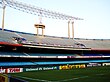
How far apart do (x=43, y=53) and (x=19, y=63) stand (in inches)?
438

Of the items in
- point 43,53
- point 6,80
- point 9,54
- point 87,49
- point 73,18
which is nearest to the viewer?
point 6,80

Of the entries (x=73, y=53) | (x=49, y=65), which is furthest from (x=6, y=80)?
(x=73, y=53)

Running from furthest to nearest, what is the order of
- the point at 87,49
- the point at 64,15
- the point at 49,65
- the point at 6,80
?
the point at 64,15
the point at 87,49
the point at 49,65
the point at 6,80

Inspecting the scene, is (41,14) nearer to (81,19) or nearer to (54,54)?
(54,54)

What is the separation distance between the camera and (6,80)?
13164mm

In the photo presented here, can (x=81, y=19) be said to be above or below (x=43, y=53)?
above

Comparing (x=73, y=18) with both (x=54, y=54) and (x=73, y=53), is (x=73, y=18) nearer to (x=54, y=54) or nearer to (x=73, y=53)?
(x=73, y=53)

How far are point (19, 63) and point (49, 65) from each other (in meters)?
9.64

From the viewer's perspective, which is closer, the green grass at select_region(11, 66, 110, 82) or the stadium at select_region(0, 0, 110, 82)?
the green grass at select_region(11, 66, 110, 82)

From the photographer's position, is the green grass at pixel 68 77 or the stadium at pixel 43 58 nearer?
the green grass at pixel 68 77

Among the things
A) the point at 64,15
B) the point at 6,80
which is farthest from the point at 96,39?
the point at 6,80

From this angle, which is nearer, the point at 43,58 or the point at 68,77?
the point at 68,77

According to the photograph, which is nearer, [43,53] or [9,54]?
→ [9,54]

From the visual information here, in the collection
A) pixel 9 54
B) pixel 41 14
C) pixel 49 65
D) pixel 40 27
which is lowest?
pixel 49 65
